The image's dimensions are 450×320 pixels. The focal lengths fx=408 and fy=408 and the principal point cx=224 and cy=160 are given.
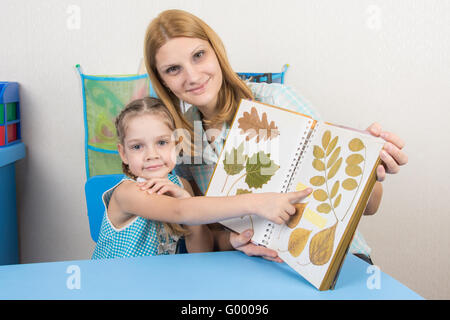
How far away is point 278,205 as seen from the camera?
2.38ft

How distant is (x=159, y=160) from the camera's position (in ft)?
3.33

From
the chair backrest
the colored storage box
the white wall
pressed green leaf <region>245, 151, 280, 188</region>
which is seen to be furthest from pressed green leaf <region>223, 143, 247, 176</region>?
the colored storage box

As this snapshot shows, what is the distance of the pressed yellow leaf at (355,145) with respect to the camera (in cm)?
65

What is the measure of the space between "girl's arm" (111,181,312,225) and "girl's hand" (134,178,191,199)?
0.01 meters

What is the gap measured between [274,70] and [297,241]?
1.15m

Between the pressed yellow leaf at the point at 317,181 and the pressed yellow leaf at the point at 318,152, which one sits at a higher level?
the pressed yellow leaf at the point at 318,152

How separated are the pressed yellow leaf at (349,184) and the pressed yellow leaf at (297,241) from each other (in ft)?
0.32

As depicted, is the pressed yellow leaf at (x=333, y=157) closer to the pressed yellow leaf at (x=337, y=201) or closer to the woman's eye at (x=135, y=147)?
the pressed yellow leaf at (x=337, y=201)

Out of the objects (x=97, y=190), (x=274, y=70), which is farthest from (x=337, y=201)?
(x=274, y=70)

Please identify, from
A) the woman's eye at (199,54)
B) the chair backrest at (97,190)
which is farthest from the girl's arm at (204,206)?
the woman's eye at (199,54)

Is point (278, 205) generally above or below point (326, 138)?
below

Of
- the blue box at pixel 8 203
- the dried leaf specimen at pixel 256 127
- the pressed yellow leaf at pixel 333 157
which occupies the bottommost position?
the blue box at pixel 8 203

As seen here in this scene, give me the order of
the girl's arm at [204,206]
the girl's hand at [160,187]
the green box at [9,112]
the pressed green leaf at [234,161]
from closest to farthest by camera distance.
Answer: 1. the girl's arm at [204,206]
2. the pressed green leaf at [234,161]
3. the girl's hand at [160,187]
4. the green box at [9,112]

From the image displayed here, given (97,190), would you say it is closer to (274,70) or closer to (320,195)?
(320,195)
